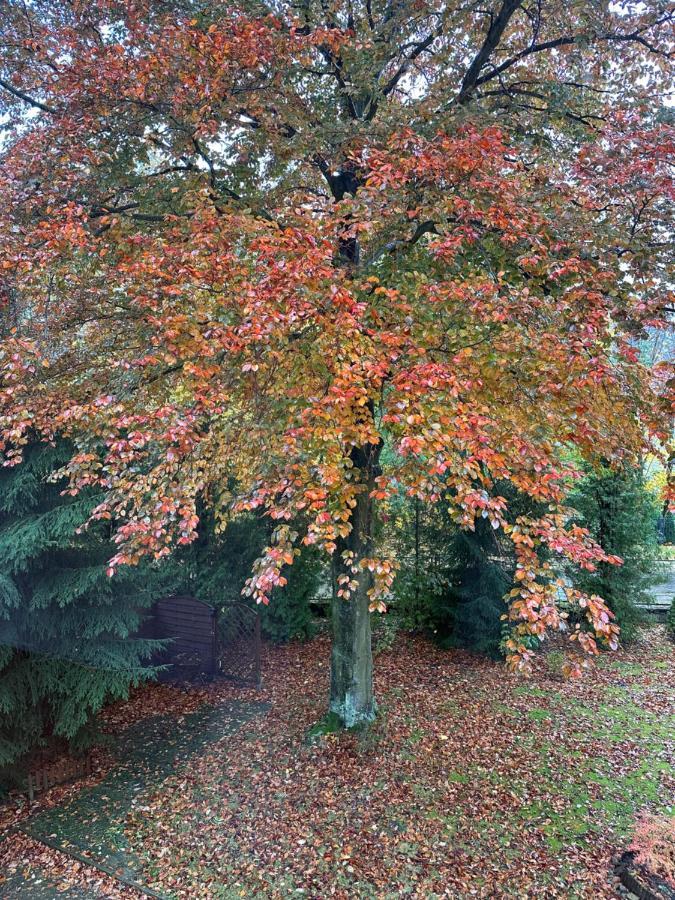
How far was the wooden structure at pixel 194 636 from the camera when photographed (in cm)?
809

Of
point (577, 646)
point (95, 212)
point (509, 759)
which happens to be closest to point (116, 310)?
point (95, 212)

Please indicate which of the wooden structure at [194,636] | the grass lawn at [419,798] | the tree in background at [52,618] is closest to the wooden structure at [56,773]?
the tree in background at [52,618]

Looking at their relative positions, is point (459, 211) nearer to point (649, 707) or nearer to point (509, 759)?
point (509, 759)

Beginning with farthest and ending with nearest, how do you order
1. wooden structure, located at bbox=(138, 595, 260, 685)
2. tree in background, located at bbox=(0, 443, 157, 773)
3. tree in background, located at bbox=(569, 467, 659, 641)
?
tree in background, located at bbox=(569, 467, 659, 641) → wooden structure, located at bbox=(138, 595, 260, 685) → tree in background, located at bbox=(0, 443, 157, 773)

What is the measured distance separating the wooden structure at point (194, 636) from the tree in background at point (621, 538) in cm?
585

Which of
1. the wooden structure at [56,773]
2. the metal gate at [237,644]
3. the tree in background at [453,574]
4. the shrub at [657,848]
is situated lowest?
the wooden structure at [56,773]

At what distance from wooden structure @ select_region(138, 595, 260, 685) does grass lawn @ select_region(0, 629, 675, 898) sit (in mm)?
555

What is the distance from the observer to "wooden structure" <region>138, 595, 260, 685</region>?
809 centimetres

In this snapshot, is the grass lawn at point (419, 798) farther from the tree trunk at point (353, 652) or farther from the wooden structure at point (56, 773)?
the wooden structure at point (56, 773)

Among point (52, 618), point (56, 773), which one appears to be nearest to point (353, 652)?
point (52, 618)

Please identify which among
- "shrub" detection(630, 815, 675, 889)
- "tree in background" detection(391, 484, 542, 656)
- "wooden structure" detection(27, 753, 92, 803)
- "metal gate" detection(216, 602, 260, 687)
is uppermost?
"tree in background" detection(391, 484, 542, 656)

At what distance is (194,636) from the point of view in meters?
8.20

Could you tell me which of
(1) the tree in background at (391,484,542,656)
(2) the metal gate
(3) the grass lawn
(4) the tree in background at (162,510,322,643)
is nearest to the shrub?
(3) the grass lawn

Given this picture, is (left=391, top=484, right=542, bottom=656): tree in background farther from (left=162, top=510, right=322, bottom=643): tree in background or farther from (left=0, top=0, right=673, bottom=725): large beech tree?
(left=0, top=0, right=673, bottom=725): large beech tree
